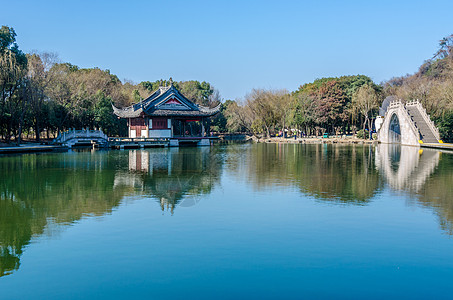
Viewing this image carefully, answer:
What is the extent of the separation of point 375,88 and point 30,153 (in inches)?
1663

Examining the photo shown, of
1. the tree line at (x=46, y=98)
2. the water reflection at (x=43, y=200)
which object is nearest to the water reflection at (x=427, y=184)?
the water reflection at (x=43, y=200)

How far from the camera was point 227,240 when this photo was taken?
312 inches

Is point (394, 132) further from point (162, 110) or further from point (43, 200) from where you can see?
point (43, 200)

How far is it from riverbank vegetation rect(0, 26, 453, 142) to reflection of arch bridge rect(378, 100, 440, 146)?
1.48 meters

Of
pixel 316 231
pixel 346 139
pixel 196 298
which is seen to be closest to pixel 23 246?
pixel 196 298

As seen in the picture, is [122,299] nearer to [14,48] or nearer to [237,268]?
[237,268]

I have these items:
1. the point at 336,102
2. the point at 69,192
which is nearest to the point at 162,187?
the point at 69,192

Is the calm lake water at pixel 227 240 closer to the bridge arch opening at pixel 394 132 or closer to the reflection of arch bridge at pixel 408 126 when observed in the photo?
the reflection of arch bridge at pixel 408 126

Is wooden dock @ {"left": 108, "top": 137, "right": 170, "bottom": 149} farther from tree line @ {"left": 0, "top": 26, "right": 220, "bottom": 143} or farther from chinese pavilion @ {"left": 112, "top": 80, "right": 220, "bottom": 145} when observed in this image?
tree line @ {"left": 0, "top": 26, "right": 220, "bottom": 143}

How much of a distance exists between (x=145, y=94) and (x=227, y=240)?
204 ft

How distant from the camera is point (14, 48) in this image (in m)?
32.1

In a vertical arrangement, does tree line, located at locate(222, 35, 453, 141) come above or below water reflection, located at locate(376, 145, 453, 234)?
above

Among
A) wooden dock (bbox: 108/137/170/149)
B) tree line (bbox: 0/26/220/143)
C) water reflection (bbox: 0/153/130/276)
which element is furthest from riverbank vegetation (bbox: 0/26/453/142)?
water reflection (bbox: 0/153/130/276)

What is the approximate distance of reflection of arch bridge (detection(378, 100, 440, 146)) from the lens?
3722cm
